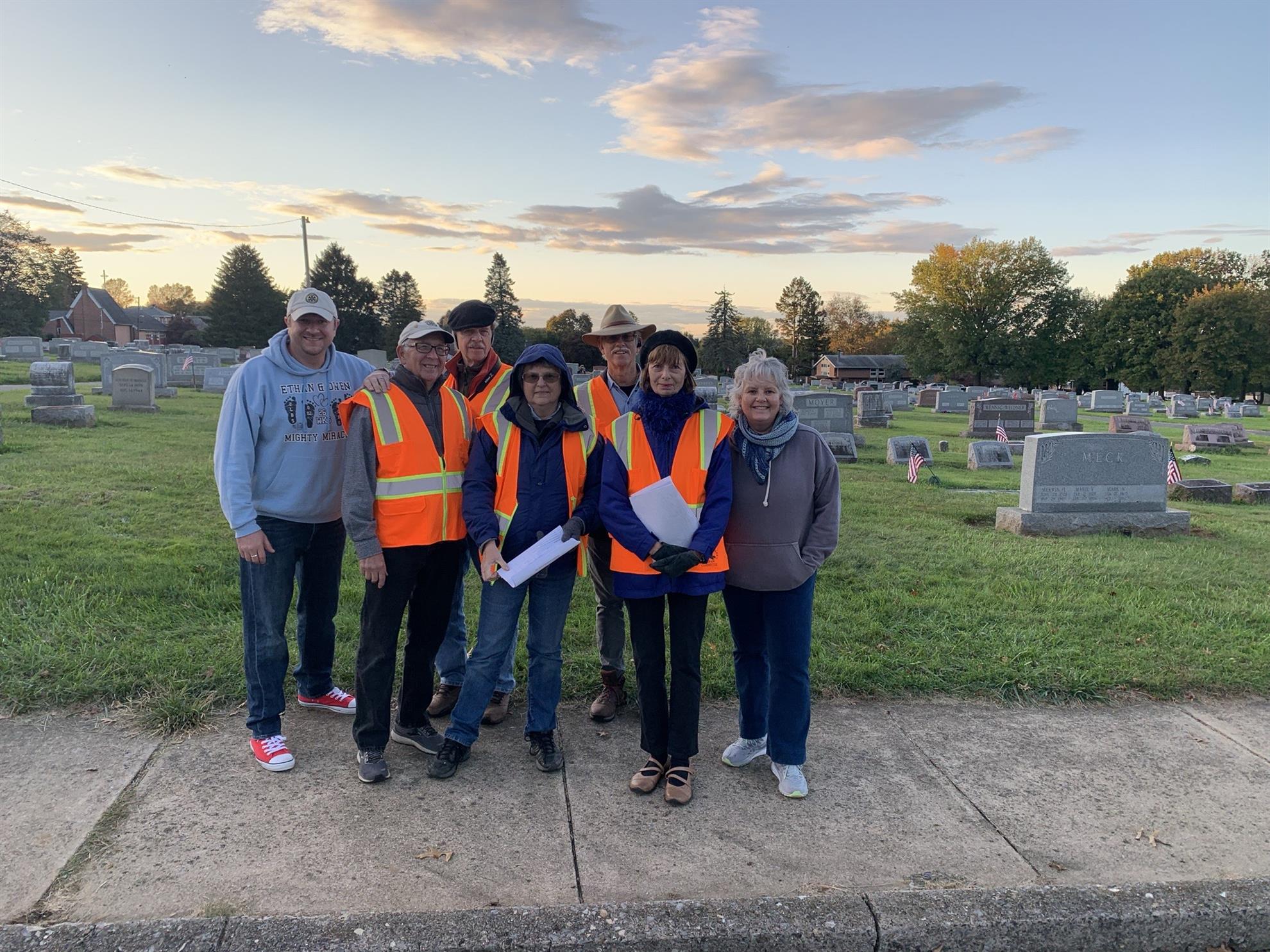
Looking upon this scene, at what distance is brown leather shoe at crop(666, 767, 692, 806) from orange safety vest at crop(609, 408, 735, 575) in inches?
34.0

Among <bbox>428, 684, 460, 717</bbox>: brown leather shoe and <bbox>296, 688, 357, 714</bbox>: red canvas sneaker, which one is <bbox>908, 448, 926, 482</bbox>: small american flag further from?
<bbox>296, 688, 357, 714</bbox>: red canvas sneaker

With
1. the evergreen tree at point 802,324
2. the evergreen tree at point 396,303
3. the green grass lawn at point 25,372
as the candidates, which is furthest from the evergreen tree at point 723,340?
the green grass lawn at point 25,372

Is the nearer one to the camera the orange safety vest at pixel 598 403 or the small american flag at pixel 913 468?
the orange safety vest at pixel 598 403

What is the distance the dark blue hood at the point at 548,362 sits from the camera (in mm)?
3365

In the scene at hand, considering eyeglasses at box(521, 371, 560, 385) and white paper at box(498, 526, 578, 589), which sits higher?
eyeglasses at box(521, 371, 560, 385)

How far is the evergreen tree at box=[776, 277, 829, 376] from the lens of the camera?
89125 mm

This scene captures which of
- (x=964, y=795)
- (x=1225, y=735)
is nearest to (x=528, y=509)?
(x=964, y=795)

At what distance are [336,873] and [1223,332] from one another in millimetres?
65154

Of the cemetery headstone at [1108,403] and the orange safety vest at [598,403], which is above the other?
the orange safety vest at [598,403]

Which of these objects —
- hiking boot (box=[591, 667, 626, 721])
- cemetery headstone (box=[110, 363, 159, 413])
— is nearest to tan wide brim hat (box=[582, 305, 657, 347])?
hiking boot (box=[591, 667, 626, 721])

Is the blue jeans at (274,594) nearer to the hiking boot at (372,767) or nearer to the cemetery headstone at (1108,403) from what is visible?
the hiking boot at (372,767)

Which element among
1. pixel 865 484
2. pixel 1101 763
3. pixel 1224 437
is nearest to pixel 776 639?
pixel 1101 763

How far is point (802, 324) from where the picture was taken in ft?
294

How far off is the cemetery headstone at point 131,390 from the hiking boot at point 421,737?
639 inches
